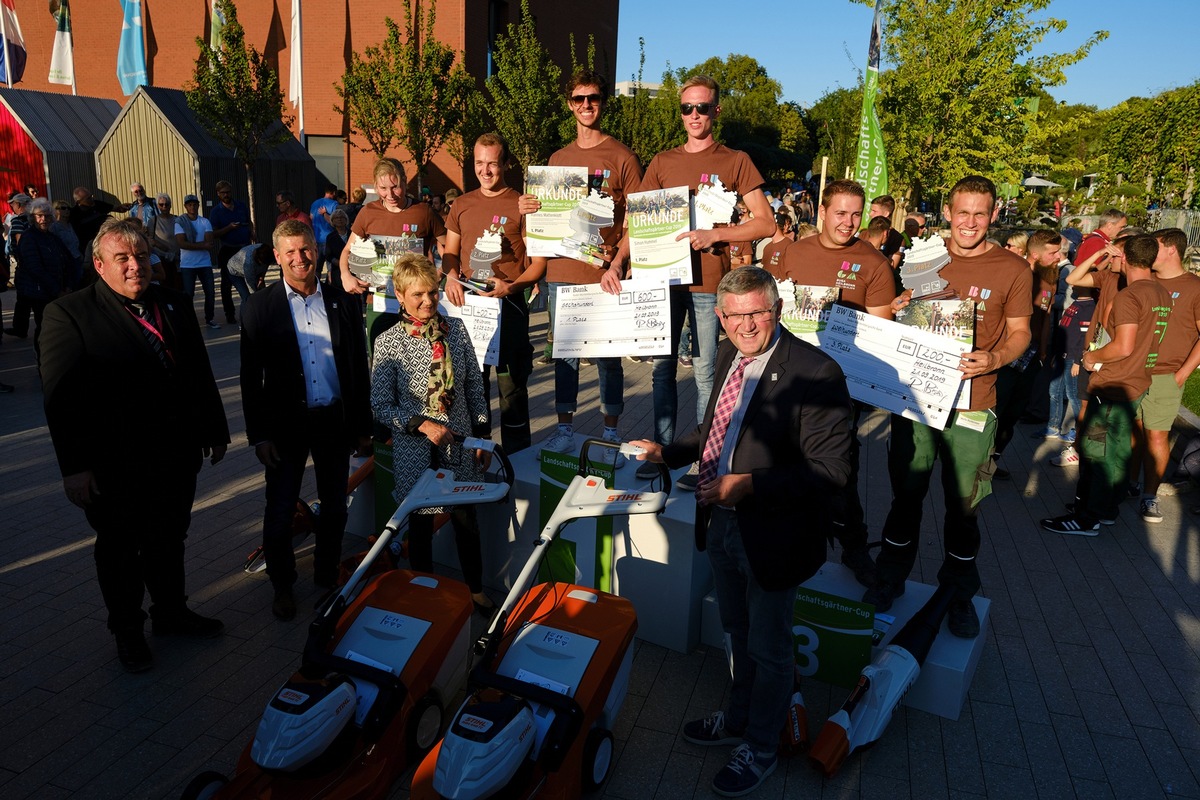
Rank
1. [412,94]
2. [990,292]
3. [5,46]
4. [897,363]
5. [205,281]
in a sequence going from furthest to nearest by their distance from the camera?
1. [5,46]
2. [412,94]
3. [205,281]
4. [897,363]
5. [990,292]

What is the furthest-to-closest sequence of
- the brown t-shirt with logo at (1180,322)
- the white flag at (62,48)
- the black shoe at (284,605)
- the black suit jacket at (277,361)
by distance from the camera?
the white flag at (62,48), the brown t-shirt with logo at (1180,322), the black shoe at (284,605), the black suit jacket at (277,361)

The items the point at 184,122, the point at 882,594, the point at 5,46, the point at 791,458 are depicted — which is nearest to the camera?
the point at 791,458

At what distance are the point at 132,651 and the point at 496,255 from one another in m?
3.08

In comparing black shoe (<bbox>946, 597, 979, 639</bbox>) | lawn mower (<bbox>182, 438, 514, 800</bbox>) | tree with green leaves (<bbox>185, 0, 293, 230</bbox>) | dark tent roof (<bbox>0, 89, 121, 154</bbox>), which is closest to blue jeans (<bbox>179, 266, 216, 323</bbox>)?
tree with green leaves (<bbox>185, 0, 293, 230</bbox>)

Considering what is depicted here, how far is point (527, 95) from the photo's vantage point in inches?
948

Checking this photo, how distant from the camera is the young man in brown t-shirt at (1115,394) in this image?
5926 millimetres

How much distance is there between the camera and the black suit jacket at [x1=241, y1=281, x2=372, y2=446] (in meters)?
4.40

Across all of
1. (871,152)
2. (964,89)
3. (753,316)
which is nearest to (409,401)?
(753,316)

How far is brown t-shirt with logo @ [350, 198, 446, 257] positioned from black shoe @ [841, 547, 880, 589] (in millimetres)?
3617

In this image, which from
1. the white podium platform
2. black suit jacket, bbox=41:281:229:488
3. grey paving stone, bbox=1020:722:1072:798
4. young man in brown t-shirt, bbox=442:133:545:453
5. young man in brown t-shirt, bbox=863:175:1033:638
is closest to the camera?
grey paving stone, bbox=1020:722:1072:798

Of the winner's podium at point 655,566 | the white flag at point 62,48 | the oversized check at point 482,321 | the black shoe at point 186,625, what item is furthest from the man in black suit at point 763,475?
the white flag at point 62,48

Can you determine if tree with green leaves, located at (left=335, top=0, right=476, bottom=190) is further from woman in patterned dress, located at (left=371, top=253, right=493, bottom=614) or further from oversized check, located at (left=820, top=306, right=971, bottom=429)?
oversized check, located at (left=820, top=306, right=971, bottom=429)

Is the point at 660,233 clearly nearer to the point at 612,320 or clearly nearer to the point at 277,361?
the point at 612,320

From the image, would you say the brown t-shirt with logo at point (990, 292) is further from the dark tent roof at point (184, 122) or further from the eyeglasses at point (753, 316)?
Result: the dark tent roof at point (184, 122)
